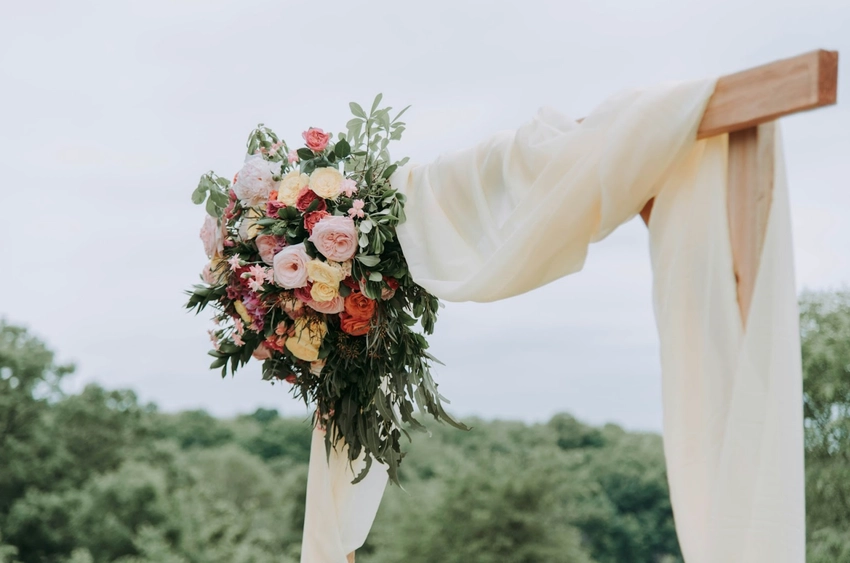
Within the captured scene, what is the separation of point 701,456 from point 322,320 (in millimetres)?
1365

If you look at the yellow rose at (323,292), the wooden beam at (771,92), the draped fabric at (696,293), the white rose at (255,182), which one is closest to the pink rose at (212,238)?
the white rose at (255,182)

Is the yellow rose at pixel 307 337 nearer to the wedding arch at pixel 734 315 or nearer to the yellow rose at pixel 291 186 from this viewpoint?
the yellow rose at pixel 291 186

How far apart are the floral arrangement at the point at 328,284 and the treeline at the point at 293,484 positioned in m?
5.84

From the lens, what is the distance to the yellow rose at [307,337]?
8.86ft

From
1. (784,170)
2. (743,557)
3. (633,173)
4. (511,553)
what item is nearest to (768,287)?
(784,170)

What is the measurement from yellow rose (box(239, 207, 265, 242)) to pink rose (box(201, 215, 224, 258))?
0.07 meters

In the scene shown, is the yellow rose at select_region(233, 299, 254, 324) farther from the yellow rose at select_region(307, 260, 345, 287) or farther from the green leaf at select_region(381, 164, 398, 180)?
the green leaf at select_region(381, 164, 398, 180)

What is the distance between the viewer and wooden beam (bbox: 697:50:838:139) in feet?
4.95

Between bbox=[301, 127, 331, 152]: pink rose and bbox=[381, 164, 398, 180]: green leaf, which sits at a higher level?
bbox=[301, 127, 331, 152]: pink rose

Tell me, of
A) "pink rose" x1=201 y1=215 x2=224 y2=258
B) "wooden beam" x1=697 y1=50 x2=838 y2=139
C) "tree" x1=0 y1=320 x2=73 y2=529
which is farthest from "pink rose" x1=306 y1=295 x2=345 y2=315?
"tree" x1=0 y1=320 x2=73 y2=529

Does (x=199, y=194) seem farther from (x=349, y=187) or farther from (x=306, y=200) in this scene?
(x=349, y=187)

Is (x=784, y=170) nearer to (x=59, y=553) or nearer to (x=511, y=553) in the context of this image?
(x=59, y=553)

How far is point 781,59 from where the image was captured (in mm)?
1586

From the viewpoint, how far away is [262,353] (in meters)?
2.82
